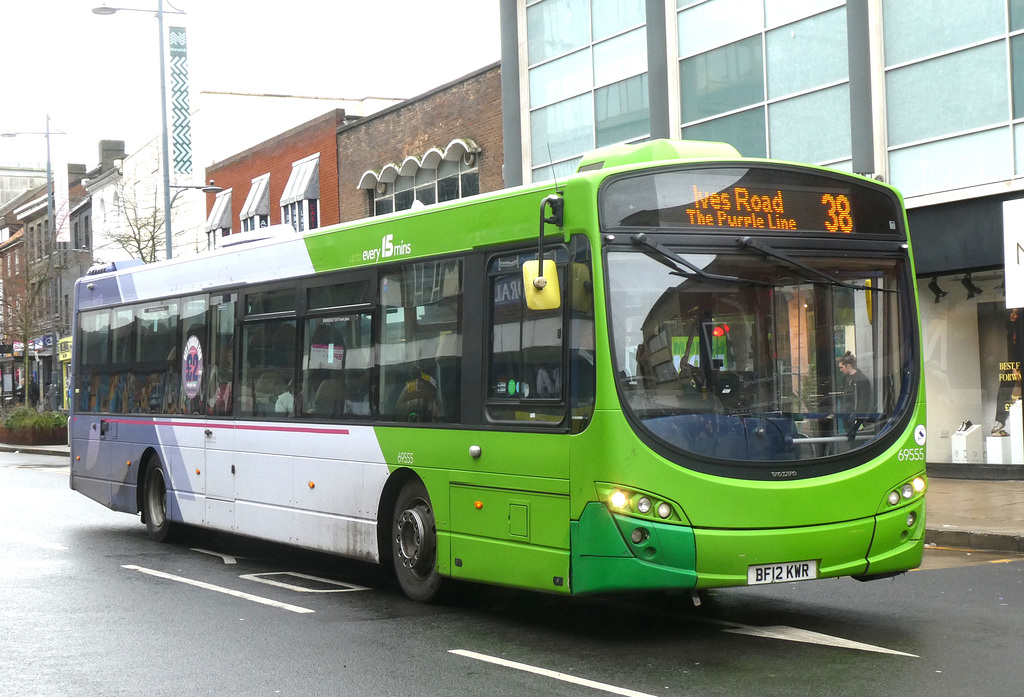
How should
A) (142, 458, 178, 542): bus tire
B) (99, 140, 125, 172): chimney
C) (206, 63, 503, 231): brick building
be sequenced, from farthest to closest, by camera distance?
(99, 140, 125, 172): chimney, (206, 63, 503, 231): brick building, (142, 458, 178, 542): bus tire

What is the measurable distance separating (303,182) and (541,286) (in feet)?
97.2

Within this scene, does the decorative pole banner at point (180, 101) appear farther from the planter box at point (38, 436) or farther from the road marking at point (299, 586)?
the road marking at point (299, 586)

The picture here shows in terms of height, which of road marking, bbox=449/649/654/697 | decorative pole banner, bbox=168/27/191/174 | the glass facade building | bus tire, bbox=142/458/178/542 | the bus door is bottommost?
road marking, bbox=449/649/654/697

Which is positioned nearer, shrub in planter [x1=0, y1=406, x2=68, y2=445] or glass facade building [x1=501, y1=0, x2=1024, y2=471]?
glass facade building [x1=501, y1=0, x2=1024, y2=471]

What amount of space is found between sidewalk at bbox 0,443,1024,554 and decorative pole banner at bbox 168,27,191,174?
878 inches

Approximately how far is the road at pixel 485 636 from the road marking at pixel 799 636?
24mm

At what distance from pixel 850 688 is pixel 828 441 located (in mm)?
1809

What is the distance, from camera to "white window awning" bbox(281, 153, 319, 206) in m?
36.0

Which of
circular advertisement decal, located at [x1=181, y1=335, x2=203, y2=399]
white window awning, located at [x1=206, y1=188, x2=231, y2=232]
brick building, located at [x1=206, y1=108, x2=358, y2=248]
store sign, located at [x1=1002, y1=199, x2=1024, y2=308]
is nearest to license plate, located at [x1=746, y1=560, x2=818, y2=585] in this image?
circular advertisement decal, located at [x1=181, y1=335, x2=203, y2=399]

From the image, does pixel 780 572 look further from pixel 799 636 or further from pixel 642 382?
pixel 642 382

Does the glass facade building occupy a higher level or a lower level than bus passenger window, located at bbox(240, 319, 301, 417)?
higher

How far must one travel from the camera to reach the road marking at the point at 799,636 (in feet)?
24.9

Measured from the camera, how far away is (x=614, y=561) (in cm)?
757

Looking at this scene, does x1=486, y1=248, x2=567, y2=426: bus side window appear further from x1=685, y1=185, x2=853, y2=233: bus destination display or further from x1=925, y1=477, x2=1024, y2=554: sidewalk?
Answer: x1=925, y1=477, x2=1024, y2=554: sidewalk
